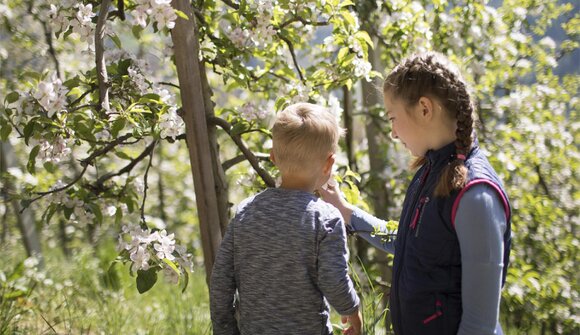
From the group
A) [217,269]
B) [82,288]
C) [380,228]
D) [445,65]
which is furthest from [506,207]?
[82,288]

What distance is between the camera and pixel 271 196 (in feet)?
5.87

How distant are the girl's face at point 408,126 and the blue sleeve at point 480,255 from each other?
204 millimetres

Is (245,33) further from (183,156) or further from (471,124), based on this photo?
(183,156)

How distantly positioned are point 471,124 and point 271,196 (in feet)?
1.68

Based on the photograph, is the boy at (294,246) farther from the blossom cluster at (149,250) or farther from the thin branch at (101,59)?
the thin branch at (101,59)

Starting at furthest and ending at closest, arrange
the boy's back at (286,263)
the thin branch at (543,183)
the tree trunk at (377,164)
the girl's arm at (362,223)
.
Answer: the thin branch at (543,183)
the tree trunk at (377,164)
the girl's arm at (362,223)
the boy's back at (286,263)

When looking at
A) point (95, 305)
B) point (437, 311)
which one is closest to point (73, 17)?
point (437, 311)

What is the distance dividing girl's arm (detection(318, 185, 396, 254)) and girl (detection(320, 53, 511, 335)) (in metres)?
0.31

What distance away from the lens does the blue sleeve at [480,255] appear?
150cm

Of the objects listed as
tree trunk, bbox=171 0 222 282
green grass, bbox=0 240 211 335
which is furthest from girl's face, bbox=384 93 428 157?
green grass, bbox=0 240 211 335

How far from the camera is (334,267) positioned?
1699 millimetres

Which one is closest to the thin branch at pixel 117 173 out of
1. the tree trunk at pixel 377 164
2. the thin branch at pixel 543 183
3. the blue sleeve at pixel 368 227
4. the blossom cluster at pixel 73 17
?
the blossom cluster at pixel 73 17

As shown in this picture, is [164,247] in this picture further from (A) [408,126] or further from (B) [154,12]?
(A) [408,126]

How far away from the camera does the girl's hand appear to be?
2.11 meters
